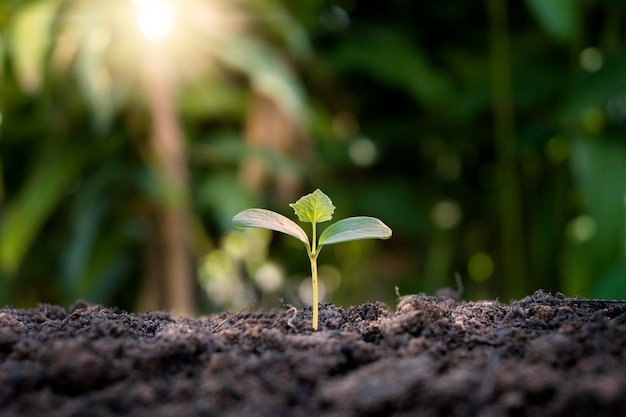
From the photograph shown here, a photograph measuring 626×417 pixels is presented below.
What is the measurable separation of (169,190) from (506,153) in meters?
0.81

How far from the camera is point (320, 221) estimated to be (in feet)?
1.71

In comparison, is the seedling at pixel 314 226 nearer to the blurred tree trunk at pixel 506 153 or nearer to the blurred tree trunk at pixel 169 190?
the blurred tree trunk at pixel 169 190

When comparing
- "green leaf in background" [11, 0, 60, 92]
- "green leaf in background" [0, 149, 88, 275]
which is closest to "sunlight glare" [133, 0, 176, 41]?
"green leaf in background" [11, 0, 60, 92]

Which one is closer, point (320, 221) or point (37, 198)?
point (320, 221)

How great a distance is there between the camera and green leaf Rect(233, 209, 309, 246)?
0.49m

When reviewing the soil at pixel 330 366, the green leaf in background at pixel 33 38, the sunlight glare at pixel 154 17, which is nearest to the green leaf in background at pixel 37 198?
the green leaf in background at pixel 33 38

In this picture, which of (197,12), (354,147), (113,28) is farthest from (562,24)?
(113,28)

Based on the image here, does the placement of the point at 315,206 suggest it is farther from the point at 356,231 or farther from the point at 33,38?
the point at 33,38

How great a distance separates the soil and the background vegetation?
855 mm

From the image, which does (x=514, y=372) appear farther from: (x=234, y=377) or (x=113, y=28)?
(x=113, y=28)

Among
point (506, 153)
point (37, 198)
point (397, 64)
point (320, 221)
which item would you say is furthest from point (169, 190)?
point (320, 221)

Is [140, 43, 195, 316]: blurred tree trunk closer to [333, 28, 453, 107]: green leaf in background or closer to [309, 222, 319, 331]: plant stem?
[333, 28, 453, 107]: green leaf in background

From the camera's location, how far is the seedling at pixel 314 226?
50 cm

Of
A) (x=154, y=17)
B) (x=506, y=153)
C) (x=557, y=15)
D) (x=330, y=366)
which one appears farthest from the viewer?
(x=506, y=153)
